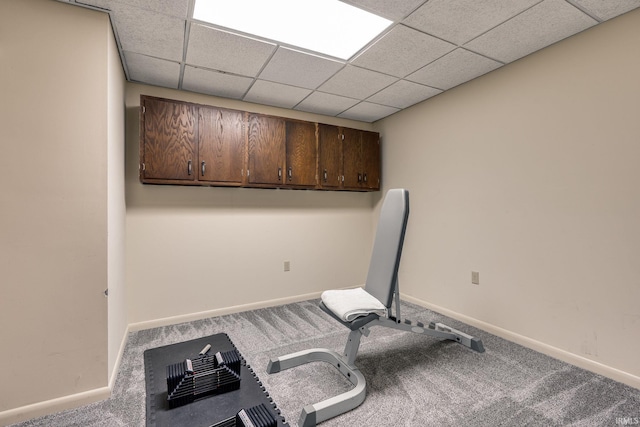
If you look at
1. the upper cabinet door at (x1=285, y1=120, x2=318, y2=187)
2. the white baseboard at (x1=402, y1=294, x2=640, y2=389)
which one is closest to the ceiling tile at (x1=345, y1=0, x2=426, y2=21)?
the upper cabinet door at (x1=285, y1=120, x2=318, y2=187)

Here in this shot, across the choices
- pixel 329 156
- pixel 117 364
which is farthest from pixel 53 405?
pixel 329 156

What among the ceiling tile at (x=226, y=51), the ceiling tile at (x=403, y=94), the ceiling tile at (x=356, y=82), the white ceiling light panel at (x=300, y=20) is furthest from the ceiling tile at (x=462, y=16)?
the ceiling tile at (x=226, y=51)

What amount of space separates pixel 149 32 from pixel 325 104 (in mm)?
1887

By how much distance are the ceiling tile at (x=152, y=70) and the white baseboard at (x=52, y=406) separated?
2368mm

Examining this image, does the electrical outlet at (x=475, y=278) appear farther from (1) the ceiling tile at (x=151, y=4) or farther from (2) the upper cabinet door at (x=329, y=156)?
(1) the ceiling tile at (x=151, y=4)

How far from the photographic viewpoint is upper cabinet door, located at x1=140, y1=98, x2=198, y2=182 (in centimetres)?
266

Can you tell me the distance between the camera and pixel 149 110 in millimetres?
2670

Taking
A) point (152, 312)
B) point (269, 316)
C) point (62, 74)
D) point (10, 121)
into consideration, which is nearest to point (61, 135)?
point (10, 121)

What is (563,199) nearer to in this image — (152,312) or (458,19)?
(458,19)

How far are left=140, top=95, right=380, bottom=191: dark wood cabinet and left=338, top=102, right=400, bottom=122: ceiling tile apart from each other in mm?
234

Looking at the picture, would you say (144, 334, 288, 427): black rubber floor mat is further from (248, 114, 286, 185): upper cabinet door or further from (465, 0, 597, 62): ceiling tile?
(465, 0, 597, 62): ceiling tile

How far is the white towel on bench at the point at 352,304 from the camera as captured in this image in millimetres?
1851

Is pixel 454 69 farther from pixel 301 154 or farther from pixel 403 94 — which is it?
pixel 301 154

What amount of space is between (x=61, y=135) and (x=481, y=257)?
3.35m
